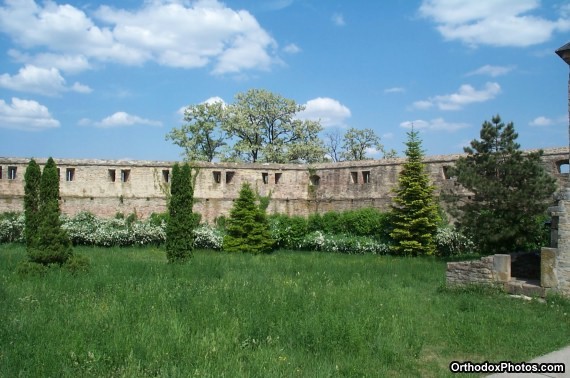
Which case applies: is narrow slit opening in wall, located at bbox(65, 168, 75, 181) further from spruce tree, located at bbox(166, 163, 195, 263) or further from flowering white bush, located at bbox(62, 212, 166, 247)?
spruce tree, located at bbox(166, 163, 195, 263)

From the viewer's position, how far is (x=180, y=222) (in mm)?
18969

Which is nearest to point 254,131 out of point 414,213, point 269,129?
point 269,129

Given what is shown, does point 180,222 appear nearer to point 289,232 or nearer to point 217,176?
point 289,232

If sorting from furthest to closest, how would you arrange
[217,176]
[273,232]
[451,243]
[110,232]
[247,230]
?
[217,176] < [110,232] < [273,232] < [247,230] < [451,243]

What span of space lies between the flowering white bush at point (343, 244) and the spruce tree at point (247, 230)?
6.80ft

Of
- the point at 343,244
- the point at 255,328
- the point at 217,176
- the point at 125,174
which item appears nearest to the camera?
the point at 255,328

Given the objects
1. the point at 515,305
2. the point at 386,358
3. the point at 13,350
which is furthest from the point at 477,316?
the point at 13,350

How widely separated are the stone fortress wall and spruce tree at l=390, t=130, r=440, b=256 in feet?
15.4

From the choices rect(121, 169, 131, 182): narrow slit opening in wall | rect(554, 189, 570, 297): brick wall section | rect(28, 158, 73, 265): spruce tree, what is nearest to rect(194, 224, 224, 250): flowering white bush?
rect(121, 169, 131, 182): narrow slit opening in wall

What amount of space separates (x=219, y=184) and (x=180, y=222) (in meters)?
12.4

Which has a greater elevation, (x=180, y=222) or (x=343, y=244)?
(x=180, y=222)

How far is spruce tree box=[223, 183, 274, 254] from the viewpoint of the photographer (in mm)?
24125

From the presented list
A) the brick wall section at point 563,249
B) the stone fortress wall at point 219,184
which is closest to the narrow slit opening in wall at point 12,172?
the stone fortress wall at point 219,184

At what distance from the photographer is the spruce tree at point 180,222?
1859 centimetres
